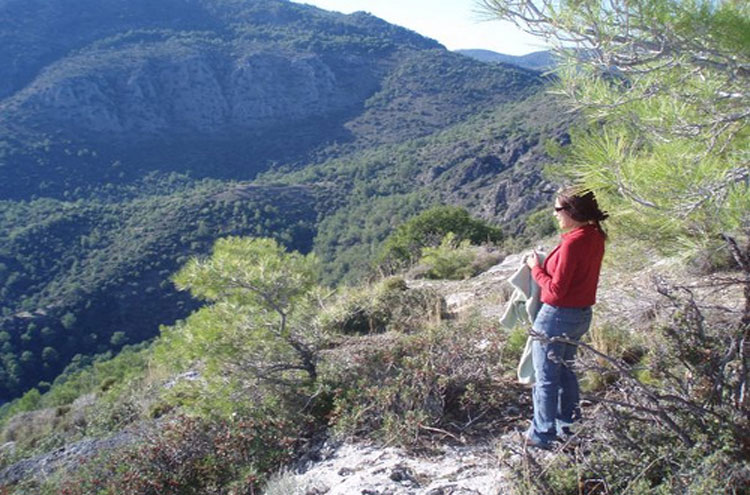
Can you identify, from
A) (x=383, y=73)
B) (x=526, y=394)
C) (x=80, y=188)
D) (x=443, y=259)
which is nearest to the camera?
(x=526, y=394)

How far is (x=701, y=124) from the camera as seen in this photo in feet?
7.26

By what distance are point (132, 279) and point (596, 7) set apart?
42.3 m

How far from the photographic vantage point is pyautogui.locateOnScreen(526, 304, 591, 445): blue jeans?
8.93 ft

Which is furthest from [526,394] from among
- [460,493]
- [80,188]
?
→ [80,188]

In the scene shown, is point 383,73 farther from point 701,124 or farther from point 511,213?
point 701,124

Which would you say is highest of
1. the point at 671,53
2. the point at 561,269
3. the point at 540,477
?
the point at 671,53

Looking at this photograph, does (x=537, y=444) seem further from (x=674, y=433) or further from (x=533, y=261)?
(x=533, y=261)

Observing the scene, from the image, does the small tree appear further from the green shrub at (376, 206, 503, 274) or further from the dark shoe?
the green shrub at (376, 206, 503, 274)

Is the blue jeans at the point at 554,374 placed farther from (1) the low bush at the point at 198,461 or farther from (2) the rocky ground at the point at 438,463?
(1) the low bush at the point at 198,461

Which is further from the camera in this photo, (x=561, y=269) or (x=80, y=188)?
(x=80, y=188)

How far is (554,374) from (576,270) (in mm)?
542

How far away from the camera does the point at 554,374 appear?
2.77 meters

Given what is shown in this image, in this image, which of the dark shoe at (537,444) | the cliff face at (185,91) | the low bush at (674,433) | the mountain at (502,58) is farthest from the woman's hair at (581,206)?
the mountain at (502,58)

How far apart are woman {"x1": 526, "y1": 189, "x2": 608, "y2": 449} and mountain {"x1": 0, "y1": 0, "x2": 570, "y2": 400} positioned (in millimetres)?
12034
